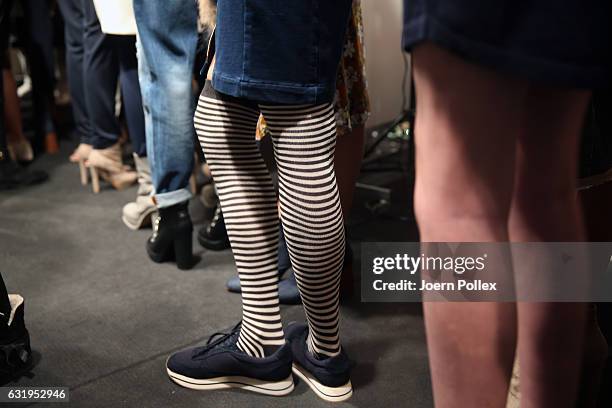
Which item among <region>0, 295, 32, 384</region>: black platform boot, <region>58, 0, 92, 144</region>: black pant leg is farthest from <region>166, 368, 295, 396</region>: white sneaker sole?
<region>58, 0, 92, 144</region>: black pant leg

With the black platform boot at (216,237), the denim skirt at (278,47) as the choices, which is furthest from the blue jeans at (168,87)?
the denim skirt at (278,47)

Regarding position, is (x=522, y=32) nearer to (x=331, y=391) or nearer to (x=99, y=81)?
(x=331, y=391)

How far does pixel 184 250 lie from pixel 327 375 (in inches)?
26.1

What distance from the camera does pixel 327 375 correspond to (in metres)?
1.16

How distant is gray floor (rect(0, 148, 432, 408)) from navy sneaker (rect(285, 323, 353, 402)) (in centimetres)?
2

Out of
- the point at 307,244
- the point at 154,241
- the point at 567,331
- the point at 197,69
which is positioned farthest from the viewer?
the point at 197,69

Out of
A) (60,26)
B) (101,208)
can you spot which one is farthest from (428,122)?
(60,26)

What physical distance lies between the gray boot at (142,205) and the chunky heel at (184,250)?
0.32 metres

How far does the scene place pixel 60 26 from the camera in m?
3.19

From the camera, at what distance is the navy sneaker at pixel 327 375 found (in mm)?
1159

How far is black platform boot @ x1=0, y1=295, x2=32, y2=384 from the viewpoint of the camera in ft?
4.02

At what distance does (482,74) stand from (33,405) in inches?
36.9

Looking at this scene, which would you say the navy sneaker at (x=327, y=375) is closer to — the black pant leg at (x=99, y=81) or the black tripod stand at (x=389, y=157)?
the black tripod stand at (x=389, y=157)

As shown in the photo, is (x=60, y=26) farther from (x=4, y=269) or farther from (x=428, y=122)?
(x=428, y=122)
